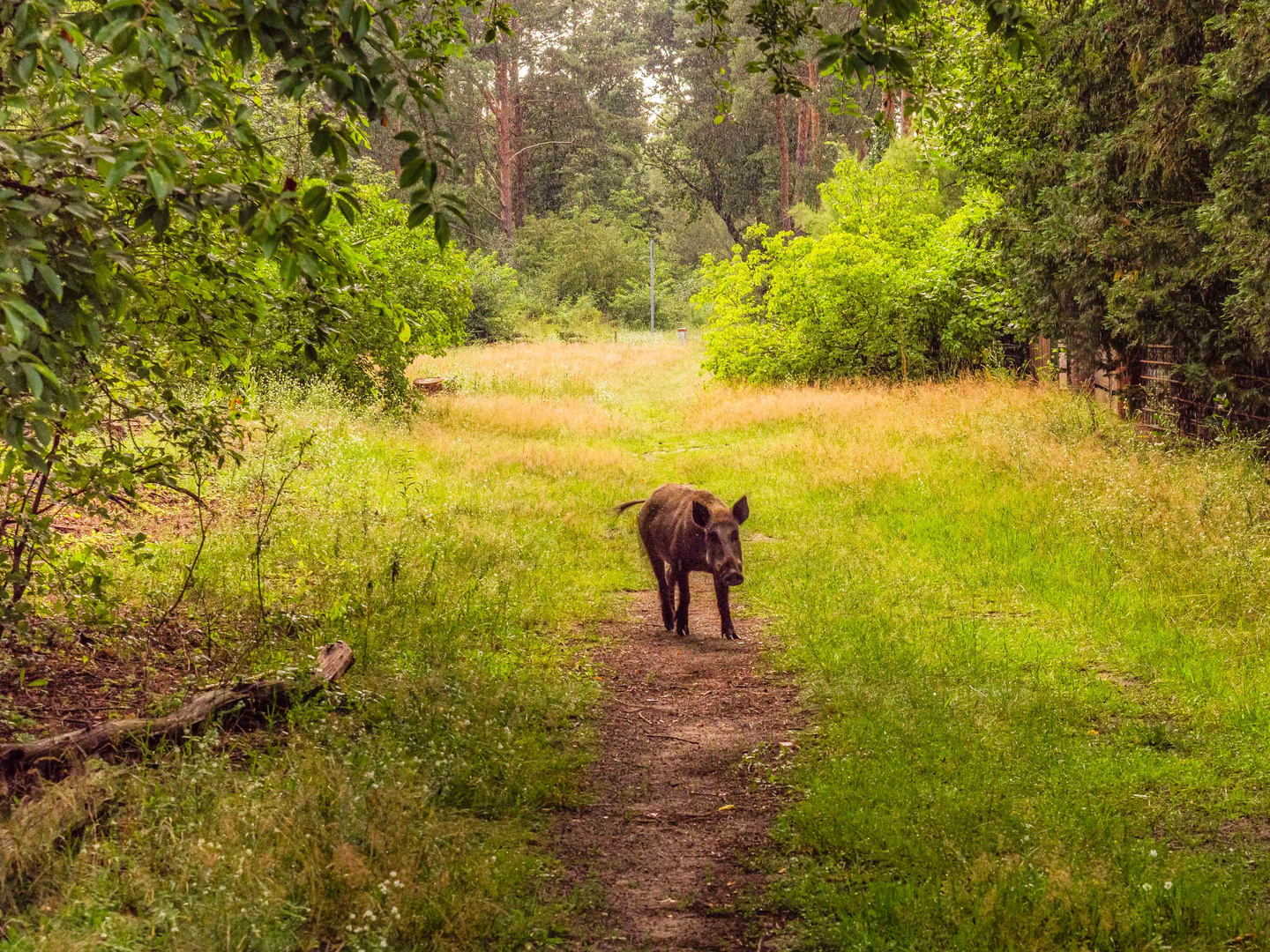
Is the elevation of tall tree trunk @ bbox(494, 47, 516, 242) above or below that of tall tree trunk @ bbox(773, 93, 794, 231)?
above

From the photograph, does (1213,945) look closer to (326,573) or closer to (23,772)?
(23,772)

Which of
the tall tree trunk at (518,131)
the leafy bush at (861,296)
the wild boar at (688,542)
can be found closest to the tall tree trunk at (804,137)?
the tall tree trunk at (518,131)

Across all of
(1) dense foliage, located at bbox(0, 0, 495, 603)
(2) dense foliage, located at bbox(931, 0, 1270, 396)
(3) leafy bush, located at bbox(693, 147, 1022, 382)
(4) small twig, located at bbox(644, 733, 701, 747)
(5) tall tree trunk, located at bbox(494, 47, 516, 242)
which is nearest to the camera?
(1) dense foliage, located at bbox(0, 0, 495, 603)

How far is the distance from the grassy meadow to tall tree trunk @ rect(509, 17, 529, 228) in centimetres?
4103

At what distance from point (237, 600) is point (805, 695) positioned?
14.7 ft

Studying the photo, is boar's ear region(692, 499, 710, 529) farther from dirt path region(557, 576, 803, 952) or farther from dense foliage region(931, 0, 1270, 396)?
dense foliage region(931, 0, 1270, 396)

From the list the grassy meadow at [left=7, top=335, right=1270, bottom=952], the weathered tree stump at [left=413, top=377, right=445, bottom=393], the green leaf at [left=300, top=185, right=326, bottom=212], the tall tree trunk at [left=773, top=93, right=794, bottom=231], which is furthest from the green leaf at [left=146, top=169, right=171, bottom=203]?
the tall tree trunk at [left=773, top=93, right=794, bottom=231]

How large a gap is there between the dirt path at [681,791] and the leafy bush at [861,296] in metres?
17.5

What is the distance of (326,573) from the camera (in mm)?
9133

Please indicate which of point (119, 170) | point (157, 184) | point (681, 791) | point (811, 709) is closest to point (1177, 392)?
point (811, 709)

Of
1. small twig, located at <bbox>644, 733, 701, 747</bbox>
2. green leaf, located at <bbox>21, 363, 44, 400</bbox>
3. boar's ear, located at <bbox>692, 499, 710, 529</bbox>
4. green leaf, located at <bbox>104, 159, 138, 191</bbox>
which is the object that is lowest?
small twig, located at <bbox>644, 733, 701, 747</bbox>

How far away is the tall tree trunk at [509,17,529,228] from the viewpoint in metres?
55.8

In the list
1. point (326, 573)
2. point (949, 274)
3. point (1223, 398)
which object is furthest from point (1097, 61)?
point (326, 573)

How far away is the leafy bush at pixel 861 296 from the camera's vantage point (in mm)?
24906
